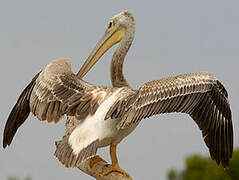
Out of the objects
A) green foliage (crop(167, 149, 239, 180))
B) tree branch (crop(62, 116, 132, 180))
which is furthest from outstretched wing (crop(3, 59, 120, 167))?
green foliage (crop(167, 149, 239, 180))

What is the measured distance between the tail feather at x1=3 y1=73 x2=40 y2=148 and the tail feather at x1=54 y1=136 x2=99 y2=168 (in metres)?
2.10

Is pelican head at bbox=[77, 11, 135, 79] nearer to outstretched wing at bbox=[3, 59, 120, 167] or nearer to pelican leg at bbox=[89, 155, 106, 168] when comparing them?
outstretched wing at bbox=[3, 59, 120, 167]

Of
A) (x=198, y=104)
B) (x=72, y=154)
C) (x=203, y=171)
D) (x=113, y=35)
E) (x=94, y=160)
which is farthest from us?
(x=203, y=171)

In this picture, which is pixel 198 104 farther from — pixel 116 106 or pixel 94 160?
pixel 94 160

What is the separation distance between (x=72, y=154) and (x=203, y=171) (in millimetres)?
25939

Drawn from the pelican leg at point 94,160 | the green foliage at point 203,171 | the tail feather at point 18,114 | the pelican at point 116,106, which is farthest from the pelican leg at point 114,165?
the green foliage at point 203,171

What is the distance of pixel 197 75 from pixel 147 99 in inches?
39.5

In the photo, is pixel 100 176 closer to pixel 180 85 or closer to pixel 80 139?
pixel 80 139

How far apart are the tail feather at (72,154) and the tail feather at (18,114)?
2.10 m

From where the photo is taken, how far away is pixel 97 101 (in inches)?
368

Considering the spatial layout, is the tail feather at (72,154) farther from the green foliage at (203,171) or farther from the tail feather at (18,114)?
the green foliage at (203,171)

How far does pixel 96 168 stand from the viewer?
9562mm

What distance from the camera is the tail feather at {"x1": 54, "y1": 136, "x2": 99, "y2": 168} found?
8805mm

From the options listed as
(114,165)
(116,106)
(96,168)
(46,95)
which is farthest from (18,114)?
(116,106)
